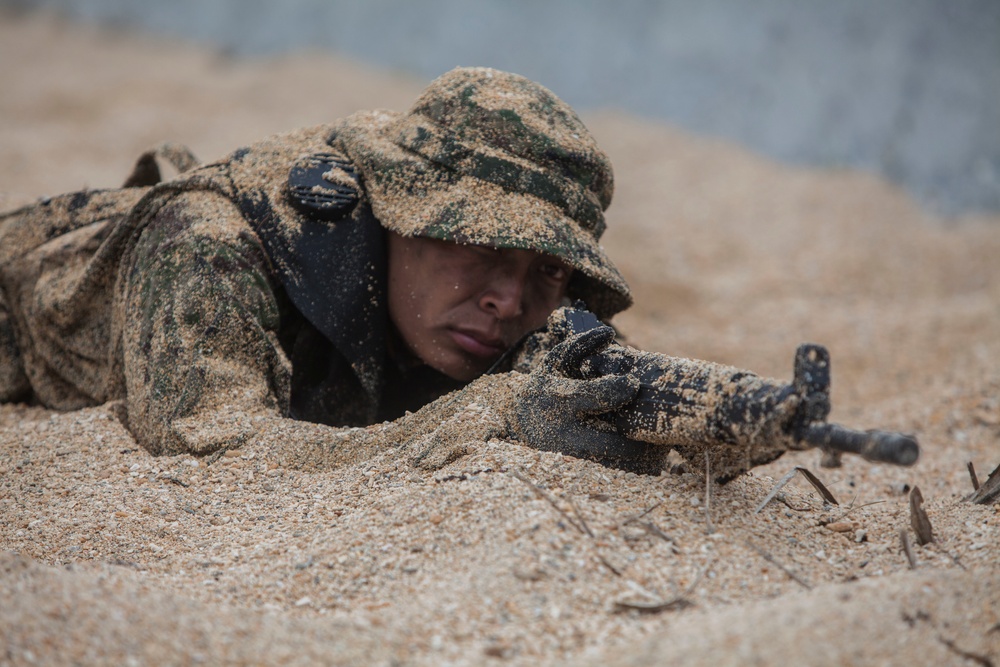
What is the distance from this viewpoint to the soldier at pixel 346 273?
7.34 feet

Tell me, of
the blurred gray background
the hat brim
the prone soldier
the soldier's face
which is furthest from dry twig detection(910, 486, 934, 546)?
the blurred gray background

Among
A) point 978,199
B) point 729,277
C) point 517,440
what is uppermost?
point 978,199

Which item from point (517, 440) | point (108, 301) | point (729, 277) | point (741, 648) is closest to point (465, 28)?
point (729, 277)

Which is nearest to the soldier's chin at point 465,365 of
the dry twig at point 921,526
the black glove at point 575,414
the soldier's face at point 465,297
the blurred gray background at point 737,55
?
the soldier's face at point 465,297

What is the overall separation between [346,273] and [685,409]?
1051 millimetres

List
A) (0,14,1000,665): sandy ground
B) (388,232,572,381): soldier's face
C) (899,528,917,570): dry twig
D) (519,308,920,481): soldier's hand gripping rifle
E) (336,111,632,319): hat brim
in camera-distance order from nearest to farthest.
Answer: (0,14,1000,665): sandy ground → (519,308,920,481): soldier's hand gripping rifle → (899,528,917,570): dry twig → (336,111,632,319): hat brim → (388,232,572,381): soldier's face

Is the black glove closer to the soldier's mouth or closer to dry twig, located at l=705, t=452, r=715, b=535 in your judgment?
dry twig, located at l=705, t=452, r=715, b=535

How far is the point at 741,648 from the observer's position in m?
1.24

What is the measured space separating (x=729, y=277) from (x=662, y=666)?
17.0 feet

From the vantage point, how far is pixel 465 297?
2.46 m

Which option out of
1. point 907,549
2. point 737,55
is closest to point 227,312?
point 907,549

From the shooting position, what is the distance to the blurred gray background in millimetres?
6992

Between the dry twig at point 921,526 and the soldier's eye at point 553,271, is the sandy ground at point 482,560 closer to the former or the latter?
the dry twig at point 921,526

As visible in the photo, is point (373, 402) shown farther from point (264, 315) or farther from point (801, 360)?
point (801, 360)
